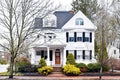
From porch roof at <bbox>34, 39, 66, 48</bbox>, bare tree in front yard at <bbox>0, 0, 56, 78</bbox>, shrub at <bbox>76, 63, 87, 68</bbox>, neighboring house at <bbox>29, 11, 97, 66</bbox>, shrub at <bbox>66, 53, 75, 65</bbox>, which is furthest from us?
neighboring house at <bbox>29, 11, 97, 66</bbox>

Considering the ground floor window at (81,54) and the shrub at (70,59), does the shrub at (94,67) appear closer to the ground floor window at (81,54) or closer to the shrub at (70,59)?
the shrub at (70,59)

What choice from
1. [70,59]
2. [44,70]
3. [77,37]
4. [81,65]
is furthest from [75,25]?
[44,70]

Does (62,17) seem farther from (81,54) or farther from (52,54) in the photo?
(81,54)

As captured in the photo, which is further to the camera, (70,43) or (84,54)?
(70,43)

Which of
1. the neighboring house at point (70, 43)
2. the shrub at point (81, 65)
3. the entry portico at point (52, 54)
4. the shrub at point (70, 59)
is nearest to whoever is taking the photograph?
the shrub at point (81, 65)

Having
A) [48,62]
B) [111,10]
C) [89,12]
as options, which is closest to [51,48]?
[48,62]

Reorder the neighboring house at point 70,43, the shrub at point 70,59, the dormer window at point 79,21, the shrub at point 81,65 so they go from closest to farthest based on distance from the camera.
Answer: the shrub at point 81,65, the shrub at point 70,59, the neighboring house at point 70,43, the dormer window at point 79,21

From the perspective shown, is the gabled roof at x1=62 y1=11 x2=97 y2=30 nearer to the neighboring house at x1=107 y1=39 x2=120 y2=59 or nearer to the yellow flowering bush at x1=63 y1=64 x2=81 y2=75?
the neighboring house at x1=107 y1=39 x2=120 y2=59

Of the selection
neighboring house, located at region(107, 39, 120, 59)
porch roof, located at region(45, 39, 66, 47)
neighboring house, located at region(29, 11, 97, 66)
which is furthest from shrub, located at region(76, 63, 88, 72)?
porch roof, located at region(45, 39, 66, 47)

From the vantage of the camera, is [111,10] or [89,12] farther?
[89,12]

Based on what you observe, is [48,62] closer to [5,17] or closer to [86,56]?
[86,56]

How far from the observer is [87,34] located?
45.9 meters

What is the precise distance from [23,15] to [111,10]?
30.5 metres

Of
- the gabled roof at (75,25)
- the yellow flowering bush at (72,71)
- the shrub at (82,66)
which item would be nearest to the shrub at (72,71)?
the yellow flowering bush at (72,71)
